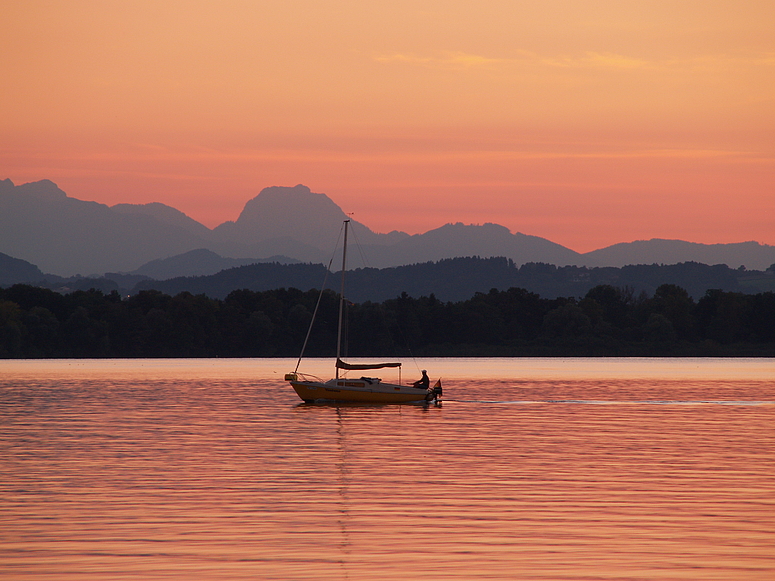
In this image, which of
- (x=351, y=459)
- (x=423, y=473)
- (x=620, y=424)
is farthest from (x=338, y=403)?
(x=423, y=473)

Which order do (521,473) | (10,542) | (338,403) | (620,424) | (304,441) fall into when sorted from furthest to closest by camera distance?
(338,403) → (620,424) → (304,441) → (521,473) → (10,542)

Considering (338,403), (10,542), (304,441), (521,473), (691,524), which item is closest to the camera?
(10,542)

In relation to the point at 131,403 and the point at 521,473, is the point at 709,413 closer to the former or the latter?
the point at 521,473

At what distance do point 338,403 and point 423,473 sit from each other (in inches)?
1952

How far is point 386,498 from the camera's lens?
119 feet

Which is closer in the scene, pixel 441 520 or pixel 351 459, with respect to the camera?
pixel 441 520

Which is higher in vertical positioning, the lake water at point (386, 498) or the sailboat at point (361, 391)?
the sailboat at point (361, 391)

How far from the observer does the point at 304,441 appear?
58.2 metres

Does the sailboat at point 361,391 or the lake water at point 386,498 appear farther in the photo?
the sailboat at point 361,391

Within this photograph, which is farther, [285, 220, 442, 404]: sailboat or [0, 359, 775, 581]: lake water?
[285, 220, 442, 404]: sailboat

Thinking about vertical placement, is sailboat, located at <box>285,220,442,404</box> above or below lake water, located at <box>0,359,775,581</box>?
above

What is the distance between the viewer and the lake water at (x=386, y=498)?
26125 mm

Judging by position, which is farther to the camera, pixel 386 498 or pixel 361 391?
pixel 361 391

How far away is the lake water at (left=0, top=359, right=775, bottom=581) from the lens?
85.7 ft
